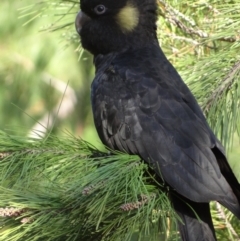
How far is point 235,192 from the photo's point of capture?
7.32 ft

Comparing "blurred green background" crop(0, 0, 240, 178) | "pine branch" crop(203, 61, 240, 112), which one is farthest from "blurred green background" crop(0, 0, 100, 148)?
"pine branch" crop(203, 61, 240, 112)

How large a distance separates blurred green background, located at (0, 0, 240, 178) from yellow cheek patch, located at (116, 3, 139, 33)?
2.26 meters

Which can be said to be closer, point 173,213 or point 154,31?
point 173,213

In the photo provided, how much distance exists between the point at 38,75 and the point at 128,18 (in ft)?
8.97

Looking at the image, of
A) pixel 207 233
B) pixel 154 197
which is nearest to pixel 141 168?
pixel 154 197

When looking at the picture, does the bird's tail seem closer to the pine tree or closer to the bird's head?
the pine tree

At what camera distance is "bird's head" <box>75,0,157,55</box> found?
3006 millimetres

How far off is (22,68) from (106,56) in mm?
2825

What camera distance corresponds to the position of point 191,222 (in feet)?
7.33

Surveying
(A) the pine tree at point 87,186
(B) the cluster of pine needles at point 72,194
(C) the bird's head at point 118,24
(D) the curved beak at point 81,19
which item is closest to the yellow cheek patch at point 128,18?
(C) the bird's head at point 118,24

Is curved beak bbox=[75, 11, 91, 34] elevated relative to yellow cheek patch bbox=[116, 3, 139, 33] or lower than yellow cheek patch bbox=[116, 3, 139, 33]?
elevated

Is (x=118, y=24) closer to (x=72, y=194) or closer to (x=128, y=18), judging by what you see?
(x=128, y=18)

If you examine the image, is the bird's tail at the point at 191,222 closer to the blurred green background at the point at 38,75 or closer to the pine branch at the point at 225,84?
the pine branch at the point at 225,84

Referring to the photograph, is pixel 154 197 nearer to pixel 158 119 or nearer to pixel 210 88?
pixel 158 119
